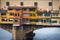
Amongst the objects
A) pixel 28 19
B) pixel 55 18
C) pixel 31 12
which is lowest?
pixel 28 19

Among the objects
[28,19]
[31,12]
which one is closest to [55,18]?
[31,12]

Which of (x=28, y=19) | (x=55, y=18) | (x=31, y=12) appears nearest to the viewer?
(x=55, y=18)

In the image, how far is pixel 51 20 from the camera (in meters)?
55.3

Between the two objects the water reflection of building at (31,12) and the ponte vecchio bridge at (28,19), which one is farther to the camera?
the water reflection of building at (31,12)

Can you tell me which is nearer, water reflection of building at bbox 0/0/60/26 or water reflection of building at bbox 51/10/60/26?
water reflection of building at bbox 51/10/60/26

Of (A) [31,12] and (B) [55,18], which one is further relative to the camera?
(A) [31,12]

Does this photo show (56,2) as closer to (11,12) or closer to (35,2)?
(35,2)

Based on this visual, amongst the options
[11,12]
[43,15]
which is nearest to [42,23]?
[43,15]

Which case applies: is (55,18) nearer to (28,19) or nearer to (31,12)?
(31,12)

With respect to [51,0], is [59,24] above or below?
below

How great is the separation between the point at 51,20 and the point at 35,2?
3.57 meters

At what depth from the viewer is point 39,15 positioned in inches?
2195

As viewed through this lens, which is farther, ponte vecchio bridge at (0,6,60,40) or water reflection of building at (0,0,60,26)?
water reflection of building at (0,0,60,26)

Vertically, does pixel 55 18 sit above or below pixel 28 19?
above
